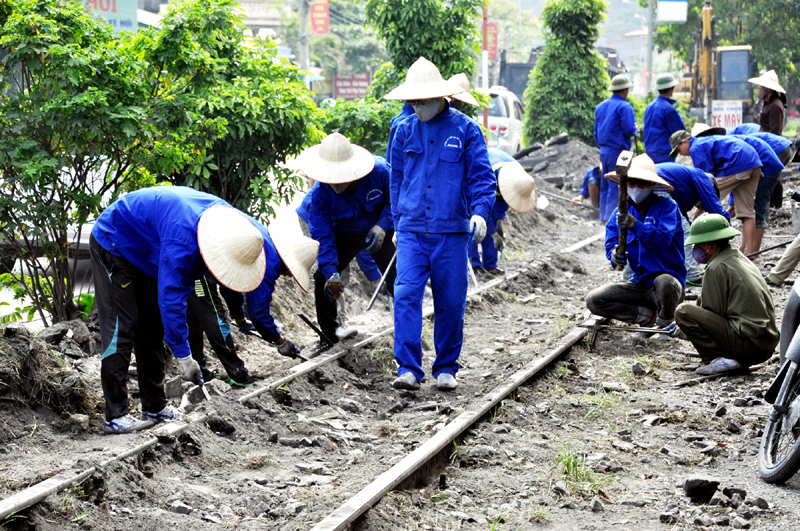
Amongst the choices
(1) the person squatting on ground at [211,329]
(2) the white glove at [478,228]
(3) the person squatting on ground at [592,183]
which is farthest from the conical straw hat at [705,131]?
(1) the person squatting on ground at [211,329]

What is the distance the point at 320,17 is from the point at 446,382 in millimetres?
30032

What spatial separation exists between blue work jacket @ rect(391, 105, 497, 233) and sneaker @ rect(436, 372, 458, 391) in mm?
1099

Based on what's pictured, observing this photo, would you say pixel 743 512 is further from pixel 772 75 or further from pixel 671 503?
pixel 772 75

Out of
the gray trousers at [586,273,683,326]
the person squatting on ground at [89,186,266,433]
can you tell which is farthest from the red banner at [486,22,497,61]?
the person squatting on ground at [89,186,266,433]

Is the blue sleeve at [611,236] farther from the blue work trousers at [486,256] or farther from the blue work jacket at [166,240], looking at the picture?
the blue work jacket at [166,240]

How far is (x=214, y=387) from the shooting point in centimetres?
622

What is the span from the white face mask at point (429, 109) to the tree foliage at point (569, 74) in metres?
15.4

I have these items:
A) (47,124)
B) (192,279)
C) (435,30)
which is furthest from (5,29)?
(435,30)

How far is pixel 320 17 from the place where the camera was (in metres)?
34.7

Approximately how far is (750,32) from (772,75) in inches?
835

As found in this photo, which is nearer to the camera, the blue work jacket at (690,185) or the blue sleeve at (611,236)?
the blue sleeve at (611,236)

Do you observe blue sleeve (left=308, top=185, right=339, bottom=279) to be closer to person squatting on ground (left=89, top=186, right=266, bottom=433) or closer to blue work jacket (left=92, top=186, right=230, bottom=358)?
person squatting on ground (left=89, top=186, right=266, bottom=433)

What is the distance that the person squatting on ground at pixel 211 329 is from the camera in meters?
6.35

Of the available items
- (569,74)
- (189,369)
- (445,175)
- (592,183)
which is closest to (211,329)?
(189,369)
